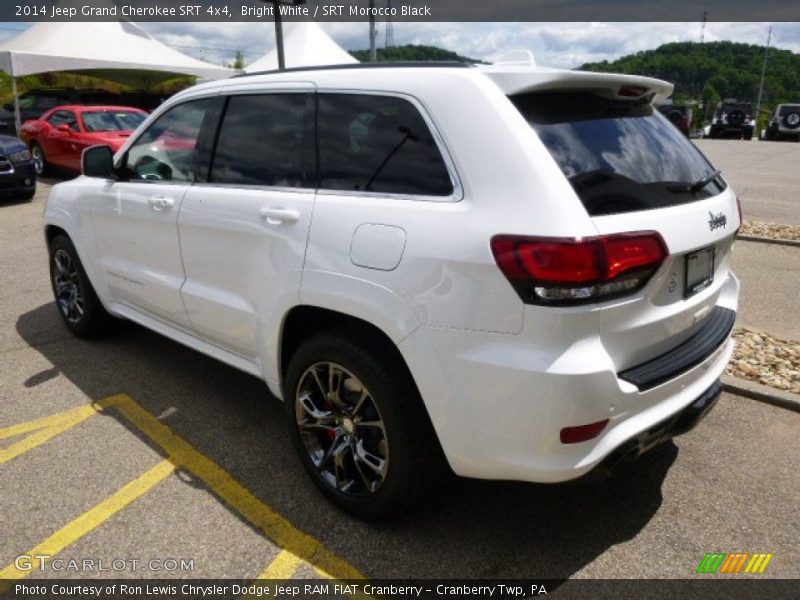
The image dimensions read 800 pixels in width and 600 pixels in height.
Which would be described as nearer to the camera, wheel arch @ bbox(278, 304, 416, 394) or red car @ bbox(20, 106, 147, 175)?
wheel arch @ bbox(278, 304, 416, 394)

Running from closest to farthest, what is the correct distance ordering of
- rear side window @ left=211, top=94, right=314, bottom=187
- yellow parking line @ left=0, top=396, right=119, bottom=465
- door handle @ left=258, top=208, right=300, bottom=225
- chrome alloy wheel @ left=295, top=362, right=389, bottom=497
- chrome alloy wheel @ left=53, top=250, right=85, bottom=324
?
chrome alloy wheel @ left=295, top=362, right=389, bottom=497 → door handle @ left=258, top=208, right=300, bottom=225 → rear side window @ left=211, top=94, right=314, bottom=187 → yellow parking line @ left=0, top=396, right=119, bottom=465 → chrome alloy wheel @ left=53, top=250, right=85, bottom=324

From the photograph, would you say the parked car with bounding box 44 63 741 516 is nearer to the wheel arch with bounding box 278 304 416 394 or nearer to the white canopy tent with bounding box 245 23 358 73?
the wheel arch with bounding box 278 304 416 394

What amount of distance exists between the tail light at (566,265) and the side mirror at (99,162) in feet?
9.50

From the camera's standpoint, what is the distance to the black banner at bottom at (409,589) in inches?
92.8

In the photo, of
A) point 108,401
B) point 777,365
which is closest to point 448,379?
point 108,401

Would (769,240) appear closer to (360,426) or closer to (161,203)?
(360,426)

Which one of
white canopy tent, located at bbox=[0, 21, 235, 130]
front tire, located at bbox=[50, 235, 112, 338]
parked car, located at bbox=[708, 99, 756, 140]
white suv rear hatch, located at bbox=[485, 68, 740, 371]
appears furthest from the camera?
parked car, located at bbox=[708, 99, 756, 140]

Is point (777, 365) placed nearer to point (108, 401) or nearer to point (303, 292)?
point (303, 292)

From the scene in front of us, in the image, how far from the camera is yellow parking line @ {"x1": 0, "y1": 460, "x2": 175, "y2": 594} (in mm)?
2501

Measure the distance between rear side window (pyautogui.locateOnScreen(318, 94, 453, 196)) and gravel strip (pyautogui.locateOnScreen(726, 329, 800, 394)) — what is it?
109 inches

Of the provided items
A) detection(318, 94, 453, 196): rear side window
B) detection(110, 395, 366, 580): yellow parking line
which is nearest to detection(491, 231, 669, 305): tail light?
detection(318, 94, 453, 196): rear side window

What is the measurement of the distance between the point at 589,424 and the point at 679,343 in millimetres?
647

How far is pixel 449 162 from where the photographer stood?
2.31m

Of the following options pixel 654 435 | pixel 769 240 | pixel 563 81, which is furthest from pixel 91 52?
pixel 654 435
